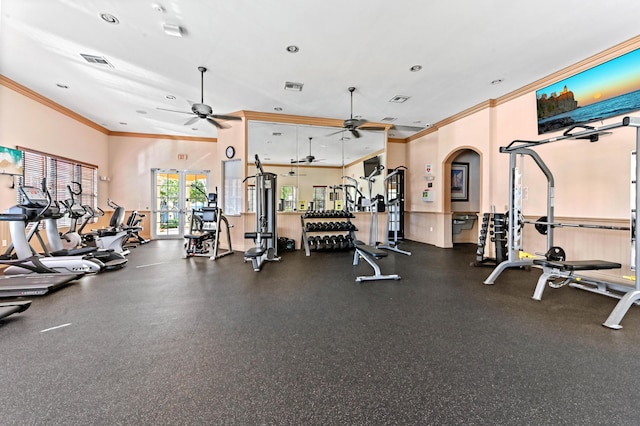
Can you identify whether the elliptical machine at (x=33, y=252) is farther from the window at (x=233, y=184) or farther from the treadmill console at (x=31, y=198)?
the window at (x=233, y=184)

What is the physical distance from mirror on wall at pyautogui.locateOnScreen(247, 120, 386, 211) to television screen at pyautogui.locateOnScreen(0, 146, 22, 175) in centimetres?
421

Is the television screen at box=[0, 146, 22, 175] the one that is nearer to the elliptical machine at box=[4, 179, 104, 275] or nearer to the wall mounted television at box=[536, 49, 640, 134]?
the elliptical machine at box=[4, 179, 104, 275]

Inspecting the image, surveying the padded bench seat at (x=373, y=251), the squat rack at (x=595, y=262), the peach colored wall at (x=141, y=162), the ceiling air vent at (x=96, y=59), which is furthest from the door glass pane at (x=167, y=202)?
the squat rack at (x=595, y=262)

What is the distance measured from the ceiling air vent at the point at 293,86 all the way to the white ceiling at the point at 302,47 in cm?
11

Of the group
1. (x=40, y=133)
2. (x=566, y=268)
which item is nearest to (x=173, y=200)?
(x=40, y=133)

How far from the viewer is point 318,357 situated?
73.7 inches

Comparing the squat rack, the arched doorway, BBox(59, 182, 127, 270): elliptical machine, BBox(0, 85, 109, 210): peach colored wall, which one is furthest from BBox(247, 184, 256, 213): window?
the arched doorway

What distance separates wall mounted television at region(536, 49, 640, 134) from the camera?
11.9 feet

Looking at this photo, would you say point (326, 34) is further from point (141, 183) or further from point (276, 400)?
point (141, 183)

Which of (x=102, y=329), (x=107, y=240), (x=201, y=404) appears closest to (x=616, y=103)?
(x=201, y=404)

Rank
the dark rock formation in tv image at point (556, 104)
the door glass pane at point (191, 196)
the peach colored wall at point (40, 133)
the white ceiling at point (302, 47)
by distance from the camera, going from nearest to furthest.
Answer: the white ceiling at point (302, 47) → the dark rock formation in tv image at point (556, 104) → the peach colored wall at point (40, 133) → the door glass pane at point (191, 196)

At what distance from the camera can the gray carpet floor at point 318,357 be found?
54.5 inches

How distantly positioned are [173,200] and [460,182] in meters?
8.79

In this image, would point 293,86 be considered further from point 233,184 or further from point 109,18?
point 233,184
